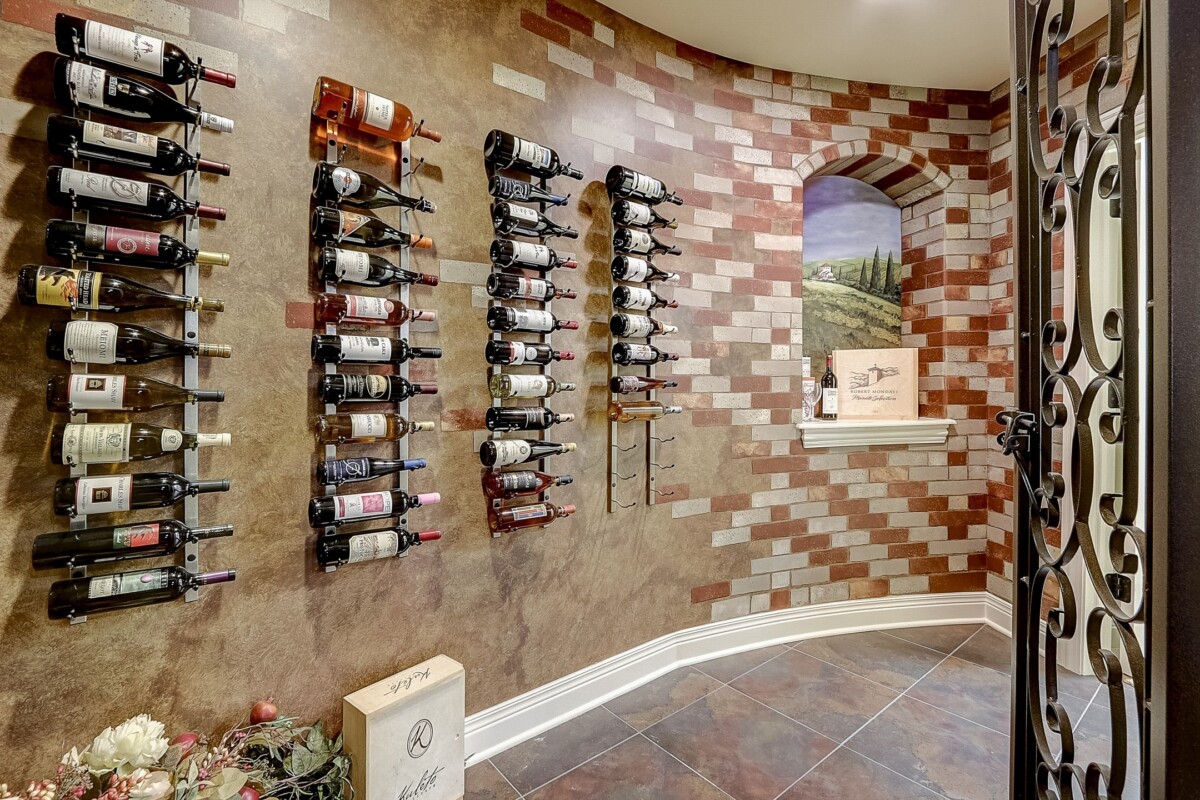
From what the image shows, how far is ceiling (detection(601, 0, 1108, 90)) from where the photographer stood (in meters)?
2.22

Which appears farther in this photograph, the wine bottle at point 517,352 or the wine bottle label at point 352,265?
the wine bottle at point 517,352

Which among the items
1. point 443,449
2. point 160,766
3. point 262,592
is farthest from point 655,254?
point 160,766

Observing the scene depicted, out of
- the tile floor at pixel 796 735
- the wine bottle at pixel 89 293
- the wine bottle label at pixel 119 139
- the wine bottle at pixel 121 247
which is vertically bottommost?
the tile floor at pixel 796 735

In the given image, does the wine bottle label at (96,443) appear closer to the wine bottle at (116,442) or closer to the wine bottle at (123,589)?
the wine bottle at (116,442)

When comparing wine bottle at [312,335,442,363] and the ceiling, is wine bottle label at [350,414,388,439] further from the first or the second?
the ceiling

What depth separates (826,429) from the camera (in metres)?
2.73

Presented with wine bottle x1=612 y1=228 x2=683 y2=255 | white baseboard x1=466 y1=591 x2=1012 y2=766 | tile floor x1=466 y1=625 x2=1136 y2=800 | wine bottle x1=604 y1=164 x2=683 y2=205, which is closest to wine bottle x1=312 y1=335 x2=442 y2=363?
wine bottle x1=612 y1=228 x2=683 y2=255

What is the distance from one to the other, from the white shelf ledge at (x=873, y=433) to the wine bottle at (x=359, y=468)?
1903 mm

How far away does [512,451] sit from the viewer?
6.13ft

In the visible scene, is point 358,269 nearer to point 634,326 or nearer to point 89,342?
point 89,342

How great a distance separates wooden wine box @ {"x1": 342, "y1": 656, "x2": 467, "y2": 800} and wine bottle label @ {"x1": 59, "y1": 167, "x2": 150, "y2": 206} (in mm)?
1401

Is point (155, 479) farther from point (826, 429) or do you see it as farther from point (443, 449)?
point (826, 429)

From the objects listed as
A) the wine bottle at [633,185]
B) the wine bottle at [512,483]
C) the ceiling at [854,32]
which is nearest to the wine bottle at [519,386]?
the wine bottle at [512,483]

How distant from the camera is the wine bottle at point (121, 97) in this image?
3.92 feet
